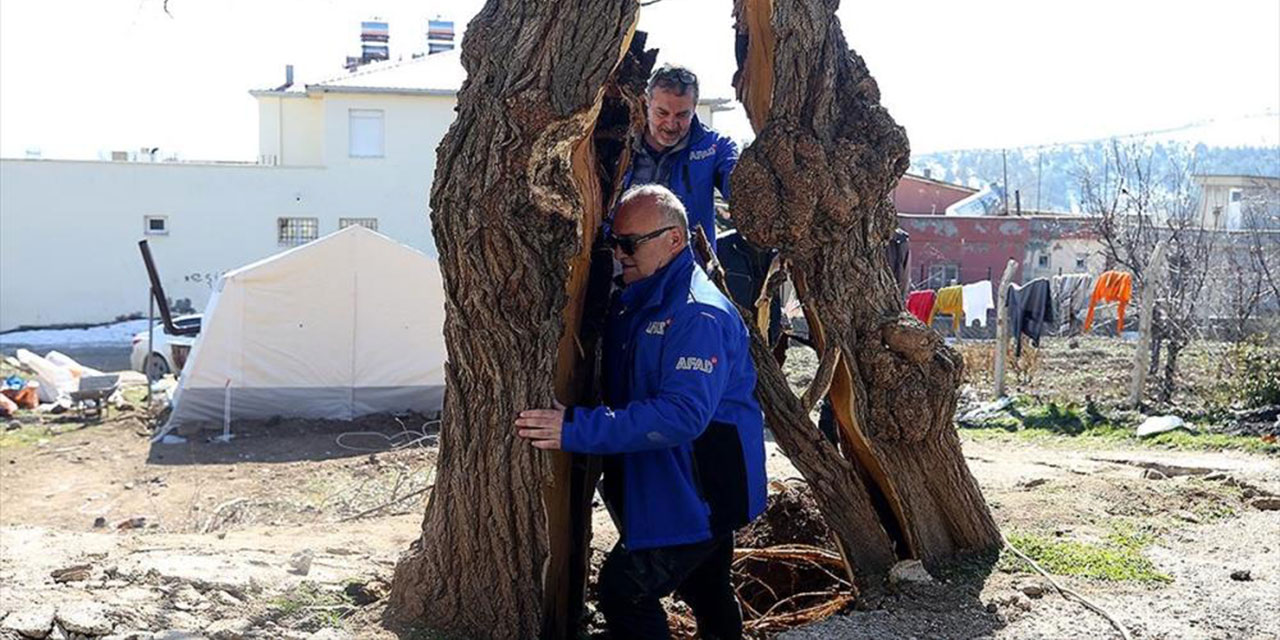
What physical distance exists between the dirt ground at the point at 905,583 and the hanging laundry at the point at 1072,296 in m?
6.31

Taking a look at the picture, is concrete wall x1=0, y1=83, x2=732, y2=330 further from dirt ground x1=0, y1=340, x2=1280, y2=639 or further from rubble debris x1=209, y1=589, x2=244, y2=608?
rubble debris x1=209, y1=589, x2=244, y2=608

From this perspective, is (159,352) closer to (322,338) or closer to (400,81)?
(322,338)

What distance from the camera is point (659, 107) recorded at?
16.7 feet

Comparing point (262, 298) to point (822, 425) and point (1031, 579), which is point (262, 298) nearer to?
point (822, 425)

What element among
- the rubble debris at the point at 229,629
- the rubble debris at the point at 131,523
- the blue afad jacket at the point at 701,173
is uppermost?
the blue afad jacket at the point at 701,173

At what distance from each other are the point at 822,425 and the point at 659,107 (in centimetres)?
183

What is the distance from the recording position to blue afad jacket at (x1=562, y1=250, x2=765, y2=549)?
3668mm

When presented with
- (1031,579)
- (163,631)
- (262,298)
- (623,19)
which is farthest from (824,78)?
(262,298)

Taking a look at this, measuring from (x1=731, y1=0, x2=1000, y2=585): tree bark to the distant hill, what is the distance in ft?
1.35

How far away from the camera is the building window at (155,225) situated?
30.7 metres

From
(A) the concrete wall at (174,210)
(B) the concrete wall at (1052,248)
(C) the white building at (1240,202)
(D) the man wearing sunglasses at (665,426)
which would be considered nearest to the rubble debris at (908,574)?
(D) the man wearing sunglasses at (665,426)

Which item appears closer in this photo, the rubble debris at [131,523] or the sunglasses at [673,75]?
the sunglasses at [673,75]

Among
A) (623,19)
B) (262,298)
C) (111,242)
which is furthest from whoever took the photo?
(111,242)

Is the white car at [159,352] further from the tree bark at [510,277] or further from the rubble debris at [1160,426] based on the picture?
the tree bark at [510,277]
